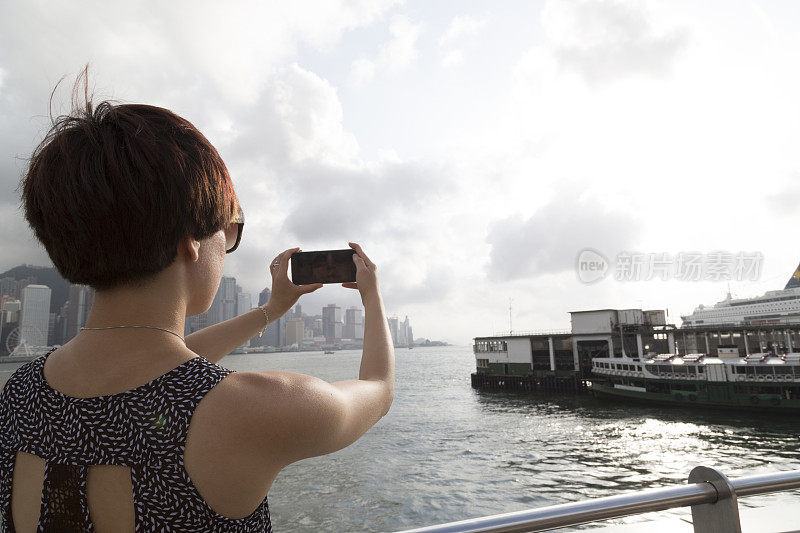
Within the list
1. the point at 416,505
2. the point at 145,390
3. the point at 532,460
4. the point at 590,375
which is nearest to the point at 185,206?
the point at 145,390

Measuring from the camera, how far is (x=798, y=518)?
8.13 feet

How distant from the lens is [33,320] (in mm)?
94938

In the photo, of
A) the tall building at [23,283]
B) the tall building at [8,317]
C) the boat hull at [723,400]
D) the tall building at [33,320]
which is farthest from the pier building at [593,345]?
the tall building at [23,283]

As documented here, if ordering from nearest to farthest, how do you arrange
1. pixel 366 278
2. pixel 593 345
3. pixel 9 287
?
1. pixel 366 278
2. pixel 593 345
3. pixel 9 287

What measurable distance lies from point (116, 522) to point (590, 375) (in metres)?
48.3

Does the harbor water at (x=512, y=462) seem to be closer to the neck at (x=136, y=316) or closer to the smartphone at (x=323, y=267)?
the smartphone at (x=323, y=267)

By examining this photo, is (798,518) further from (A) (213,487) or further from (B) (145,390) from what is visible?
(B) (145,390)

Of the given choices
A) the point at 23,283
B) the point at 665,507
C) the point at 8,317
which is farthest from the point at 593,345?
the point at 23,283

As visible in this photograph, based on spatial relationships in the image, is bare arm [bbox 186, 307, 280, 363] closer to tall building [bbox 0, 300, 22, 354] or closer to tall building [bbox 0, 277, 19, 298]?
tall building [bbox 0, 300, 22, 354]

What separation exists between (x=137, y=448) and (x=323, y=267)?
2.92 ft

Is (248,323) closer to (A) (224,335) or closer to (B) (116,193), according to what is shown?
(A) (224,335)

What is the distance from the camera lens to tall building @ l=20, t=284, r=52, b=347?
309 feet

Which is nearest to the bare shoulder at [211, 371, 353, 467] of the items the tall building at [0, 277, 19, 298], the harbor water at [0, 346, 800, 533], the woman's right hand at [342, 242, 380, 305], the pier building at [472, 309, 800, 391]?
the woman's right hand at [342, 242, 380, 305]

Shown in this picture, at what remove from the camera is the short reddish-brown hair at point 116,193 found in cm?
88
